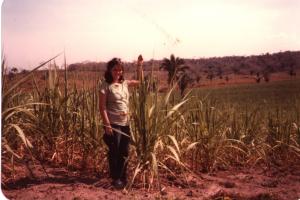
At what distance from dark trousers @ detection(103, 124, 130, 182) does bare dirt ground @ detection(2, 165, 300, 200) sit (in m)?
0.15

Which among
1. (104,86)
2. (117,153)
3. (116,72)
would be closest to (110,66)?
(116,72)

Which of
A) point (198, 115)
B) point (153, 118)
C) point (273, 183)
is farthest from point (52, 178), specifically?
point (273, 183)

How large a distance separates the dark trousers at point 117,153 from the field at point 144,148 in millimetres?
107

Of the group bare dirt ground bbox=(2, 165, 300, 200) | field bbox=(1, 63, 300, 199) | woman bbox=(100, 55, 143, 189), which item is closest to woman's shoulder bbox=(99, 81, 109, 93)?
woman bbox=(100, 55, 143, 189)

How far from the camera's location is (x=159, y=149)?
3590mm

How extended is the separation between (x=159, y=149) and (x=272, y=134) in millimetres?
2085

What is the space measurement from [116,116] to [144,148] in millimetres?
425

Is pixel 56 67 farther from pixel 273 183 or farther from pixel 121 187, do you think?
pixel 273 183

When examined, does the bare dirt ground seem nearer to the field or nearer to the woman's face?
the field

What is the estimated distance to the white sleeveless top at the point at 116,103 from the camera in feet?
11.3

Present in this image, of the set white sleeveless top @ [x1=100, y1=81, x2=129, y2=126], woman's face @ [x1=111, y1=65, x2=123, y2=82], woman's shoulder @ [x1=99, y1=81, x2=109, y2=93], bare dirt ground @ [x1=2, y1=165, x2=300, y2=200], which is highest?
woman's face @ [x1=111, y1=65, x2=123, y2=82]

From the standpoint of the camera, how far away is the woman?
340 cm

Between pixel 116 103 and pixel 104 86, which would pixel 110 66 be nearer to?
pixel 104 86

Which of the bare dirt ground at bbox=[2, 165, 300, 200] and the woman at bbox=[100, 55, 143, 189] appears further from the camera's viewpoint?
the woman at bbox=[100, 55, 143, 189]
